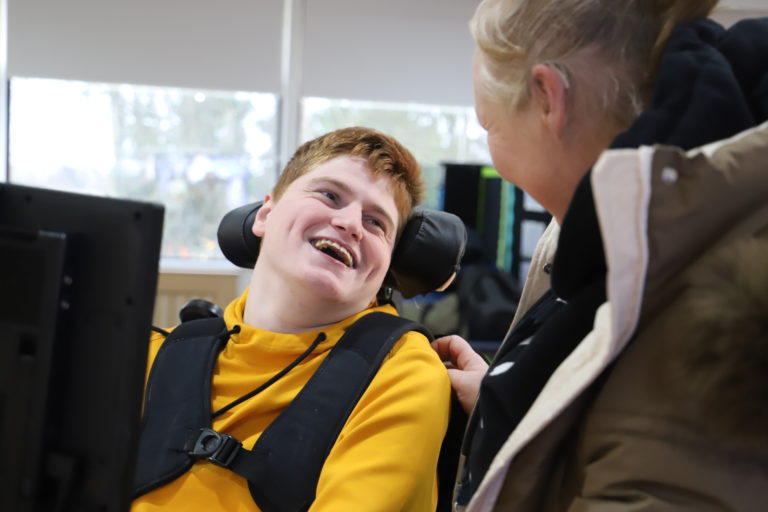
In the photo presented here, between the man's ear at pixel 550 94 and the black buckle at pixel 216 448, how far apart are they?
2.40ft

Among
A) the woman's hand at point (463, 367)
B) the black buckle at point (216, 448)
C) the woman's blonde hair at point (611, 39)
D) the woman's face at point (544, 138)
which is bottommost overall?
the black buckle at point (216, 448)

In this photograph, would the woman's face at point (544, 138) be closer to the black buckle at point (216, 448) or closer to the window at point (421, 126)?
the black buckle at point (216, 448)

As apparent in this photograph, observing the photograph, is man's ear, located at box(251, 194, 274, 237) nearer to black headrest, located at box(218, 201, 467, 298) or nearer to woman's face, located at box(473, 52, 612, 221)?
black headrest, located at box(218, 201, 467, 298)

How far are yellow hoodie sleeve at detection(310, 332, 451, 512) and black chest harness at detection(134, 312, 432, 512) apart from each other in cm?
3

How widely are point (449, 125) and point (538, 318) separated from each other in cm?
350

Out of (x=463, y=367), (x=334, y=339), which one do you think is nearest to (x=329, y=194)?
(x=334, y=339)

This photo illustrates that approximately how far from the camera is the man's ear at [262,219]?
5.14ft

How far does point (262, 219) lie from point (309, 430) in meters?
0.54

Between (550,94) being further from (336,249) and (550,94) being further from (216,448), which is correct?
(216,448)

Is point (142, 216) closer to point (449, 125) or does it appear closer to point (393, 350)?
point (393, 350)

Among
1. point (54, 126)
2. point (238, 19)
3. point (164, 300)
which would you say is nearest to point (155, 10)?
point (238, 19)

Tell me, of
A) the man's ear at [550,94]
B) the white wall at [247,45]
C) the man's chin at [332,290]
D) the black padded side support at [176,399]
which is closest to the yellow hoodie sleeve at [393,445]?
the man's chin at [332,290]

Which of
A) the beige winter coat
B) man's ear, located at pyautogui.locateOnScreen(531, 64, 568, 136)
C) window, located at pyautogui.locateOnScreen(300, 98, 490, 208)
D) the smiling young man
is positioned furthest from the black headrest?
window, located at pyautogui.locateOnScreen(300, 98, 490, 208)

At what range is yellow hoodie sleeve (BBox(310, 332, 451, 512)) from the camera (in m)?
1.12
